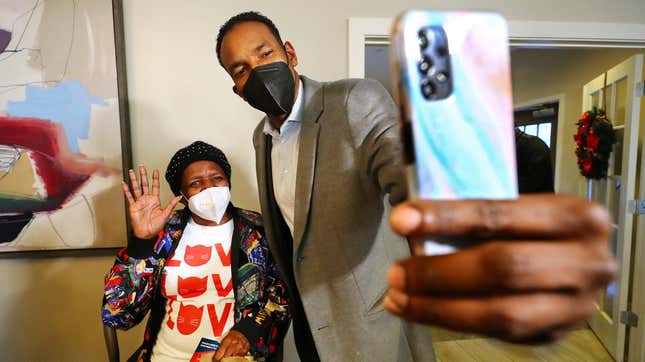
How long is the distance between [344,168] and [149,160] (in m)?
1.03

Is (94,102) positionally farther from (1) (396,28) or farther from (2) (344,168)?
(1) (396,28)

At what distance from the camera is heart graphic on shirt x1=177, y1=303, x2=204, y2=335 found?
3.33 ft

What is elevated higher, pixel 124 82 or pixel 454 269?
pixel 124 82

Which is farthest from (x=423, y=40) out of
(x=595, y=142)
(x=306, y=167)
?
(x=595, y=142)

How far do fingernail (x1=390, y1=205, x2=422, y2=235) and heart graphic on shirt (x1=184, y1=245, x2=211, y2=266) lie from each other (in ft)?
3.07

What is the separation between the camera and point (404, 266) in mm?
289

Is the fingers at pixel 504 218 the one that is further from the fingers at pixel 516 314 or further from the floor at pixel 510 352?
the floor at pixel 510 352

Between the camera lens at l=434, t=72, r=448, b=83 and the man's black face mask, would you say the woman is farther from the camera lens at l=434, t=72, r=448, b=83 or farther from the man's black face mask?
the camera lens at l=434, t=72, r=448, b=83

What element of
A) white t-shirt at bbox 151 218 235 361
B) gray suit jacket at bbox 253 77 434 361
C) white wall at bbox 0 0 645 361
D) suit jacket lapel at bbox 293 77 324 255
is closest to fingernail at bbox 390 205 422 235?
gray suit jacket at bbox 253 77 434 361

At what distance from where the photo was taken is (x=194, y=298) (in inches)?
41.0

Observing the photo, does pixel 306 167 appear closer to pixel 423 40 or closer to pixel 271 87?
pixel 271 87

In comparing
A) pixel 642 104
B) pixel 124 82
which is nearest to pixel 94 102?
pixel 124 82

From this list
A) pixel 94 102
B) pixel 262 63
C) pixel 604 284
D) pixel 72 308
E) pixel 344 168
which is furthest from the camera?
pixel 72 308

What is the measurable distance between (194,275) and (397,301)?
0.91 meters
